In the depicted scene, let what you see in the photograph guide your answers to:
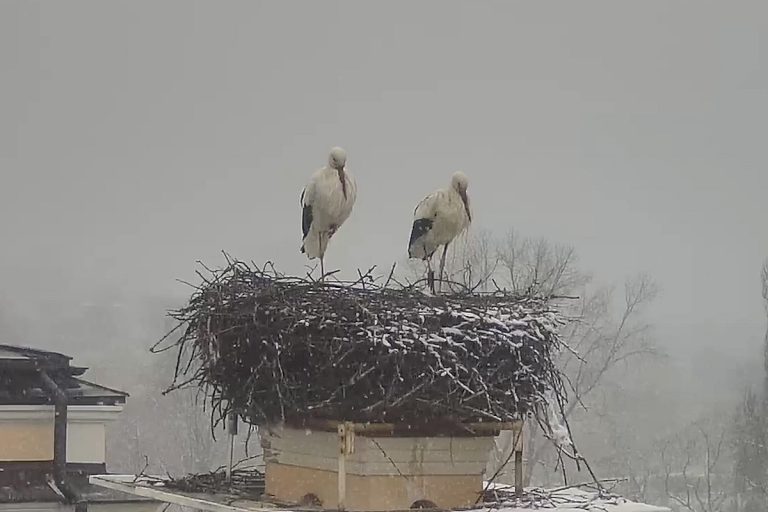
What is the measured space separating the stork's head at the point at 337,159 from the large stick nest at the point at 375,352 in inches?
13.7

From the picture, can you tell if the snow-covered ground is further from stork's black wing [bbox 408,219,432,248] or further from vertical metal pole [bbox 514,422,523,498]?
stork's black wing [bbox 408,219,432,248]

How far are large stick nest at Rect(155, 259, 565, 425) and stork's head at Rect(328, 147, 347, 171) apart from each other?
348mm

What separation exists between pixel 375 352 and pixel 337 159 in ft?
2.02

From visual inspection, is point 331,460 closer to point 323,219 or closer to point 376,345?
point 376,345

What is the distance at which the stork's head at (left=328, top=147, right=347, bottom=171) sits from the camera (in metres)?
2.61

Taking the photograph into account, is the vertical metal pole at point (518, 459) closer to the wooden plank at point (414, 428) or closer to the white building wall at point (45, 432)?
the wooden plank at point (414, 428)

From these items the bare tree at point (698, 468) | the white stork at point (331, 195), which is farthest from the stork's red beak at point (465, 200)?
the bare tree at point (698, 468)

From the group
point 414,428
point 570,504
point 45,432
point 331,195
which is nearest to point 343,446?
point 414,428

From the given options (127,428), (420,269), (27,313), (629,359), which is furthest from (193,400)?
(629,359)

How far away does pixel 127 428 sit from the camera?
4102 mm

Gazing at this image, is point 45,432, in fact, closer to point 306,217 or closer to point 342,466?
point 306,217

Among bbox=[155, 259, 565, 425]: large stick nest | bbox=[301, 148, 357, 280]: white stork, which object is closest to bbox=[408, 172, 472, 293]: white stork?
bbox=[301, 148, 357, 280]: white stork

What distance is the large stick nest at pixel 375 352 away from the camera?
84.1 inches

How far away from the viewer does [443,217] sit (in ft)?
8.72
